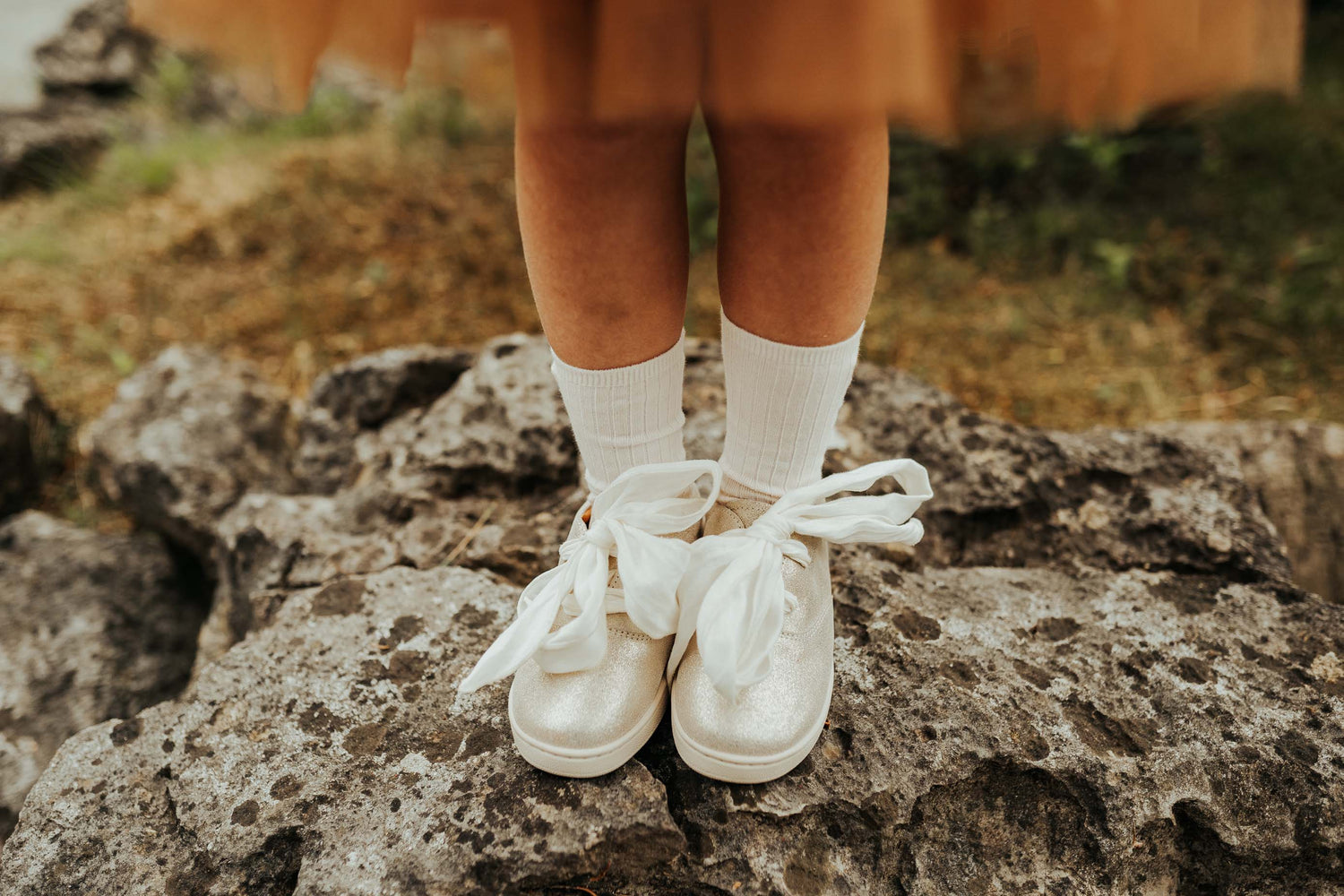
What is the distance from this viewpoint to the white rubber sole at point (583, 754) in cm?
91

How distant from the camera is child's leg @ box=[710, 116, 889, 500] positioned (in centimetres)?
85

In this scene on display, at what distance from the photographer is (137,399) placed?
6.50 ft

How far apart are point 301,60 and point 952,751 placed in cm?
96

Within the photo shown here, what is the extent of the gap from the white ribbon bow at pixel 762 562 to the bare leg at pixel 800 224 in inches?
8.2

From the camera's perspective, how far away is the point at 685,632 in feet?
3.27

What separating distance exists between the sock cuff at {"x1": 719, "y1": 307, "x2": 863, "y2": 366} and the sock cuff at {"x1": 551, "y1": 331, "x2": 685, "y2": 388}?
0.25 ft

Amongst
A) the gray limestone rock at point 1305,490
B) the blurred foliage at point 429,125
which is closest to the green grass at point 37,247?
the blurred foliage at point 429,125

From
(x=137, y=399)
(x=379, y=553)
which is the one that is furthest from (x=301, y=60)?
(x=137, y=399)

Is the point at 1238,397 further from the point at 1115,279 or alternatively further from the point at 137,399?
the point at 137,399

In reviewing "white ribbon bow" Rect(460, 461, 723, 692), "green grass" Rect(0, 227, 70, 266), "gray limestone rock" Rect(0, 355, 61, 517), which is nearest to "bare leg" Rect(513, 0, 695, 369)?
"white ribbon bow" Rect(460, 461, 723, 692)

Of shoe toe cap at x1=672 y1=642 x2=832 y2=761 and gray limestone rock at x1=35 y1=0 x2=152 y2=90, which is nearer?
shoe toe cap at x1=672 y1=642 x2=832 y2=761

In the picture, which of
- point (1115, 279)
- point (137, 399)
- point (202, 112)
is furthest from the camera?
point (202, 112)

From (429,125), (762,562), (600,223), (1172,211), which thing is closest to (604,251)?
(600,223)

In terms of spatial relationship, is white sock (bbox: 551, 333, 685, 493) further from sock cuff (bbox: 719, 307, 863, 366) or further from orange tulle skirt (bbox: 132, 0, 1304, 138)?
orange tulle skirt (bbox: 132, 0, 1304, 138)
